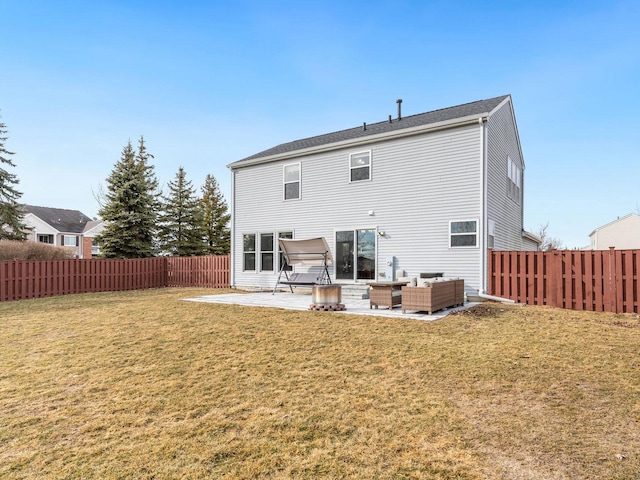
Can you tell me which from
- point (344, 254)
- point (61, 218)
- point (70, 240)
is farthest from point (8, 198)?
point (61, 218)

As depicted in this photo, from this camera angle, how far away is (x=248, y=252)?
565 inches

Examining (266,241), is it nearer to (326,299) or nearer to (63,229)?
(326,299)

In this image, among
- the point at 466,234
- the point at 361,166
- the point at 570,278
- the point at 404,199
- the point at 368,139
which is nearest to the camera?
the point at 570,278

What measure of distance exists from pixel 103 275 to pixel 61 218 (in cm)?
3782

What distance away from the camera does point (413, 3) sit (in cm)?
1145

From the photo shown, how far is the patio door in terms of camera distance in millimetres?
11375

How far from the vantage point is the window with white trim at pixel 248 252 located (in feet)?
46.5

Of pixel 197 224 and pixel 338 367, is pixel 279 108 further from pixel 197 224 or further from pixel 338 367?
pixel 338 367

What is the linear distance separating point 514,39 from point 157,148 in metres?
23.9

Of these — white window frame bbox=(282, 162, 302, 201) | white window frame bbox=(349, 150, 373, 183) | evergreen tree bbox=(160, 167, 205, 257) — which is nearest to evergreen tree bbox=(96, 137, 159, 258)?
evergreen tree bbox=(160, 167, 205, 257)

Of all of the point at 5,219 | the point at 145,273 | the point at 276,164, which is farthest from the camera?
the point at 5,219

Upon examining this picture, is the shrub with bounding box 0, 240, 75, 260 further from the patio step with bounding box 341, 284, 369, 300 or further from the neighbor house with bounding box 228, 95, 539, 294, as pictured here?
the patio step with bounding box 341, 284, 369, 300

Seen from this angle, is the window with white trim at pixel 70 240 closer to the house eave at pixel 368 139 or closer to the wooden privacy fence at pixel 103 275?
the wooden privacy fence at pixel 103 275

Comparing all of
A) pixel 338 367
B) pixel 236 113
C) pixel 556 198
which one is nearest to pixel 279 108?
pixel 236 113
